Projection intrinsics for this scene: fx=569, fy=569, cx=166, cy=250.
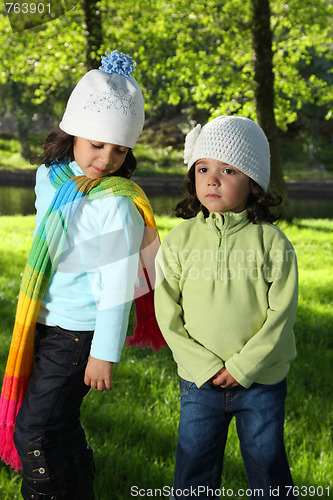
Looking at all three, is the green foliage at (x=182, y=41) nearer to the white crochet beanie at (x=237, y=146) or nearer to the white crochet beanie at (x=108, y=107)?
the white crochet beanie at (x=108, y=107)

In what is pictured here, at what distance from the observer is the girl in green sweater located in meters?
1.94

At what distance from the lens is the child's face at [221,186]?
1.99 metres

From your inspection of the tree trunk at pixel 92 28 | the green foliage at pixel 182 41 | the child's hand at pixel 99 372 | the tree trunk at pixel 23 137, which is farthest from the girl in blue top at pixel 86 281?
the tree trunk at pixel 23 137

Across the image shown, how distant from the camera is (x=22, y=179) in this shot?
22297 mm

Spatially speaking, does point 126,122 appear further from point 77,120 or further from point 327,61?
point 327,61

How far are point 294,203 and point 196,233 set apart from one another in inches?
620

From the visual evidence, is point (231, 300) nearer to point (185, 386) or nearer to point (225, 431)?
point (185, 386)

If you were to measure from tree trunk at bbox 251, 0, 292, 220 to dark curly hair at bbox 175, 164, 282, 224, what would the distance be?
802 cm

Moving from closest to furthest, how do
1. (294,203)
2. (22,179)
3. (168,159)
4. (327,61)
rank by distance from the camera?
(294,203)
(22,179)
(327,61)
(168,159)

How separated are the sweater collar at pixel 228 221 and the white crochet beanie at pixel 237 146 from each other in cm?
14

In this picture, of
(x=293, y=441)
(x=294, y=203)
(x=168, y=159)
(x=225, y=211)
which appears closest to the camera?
(x=225, y=211)

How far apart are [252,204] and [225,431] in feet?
2.70

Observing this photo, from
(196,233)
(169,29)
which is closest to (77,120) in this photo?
(196,233)

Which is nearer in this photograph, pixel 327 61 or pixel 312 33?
pixel 312 33
